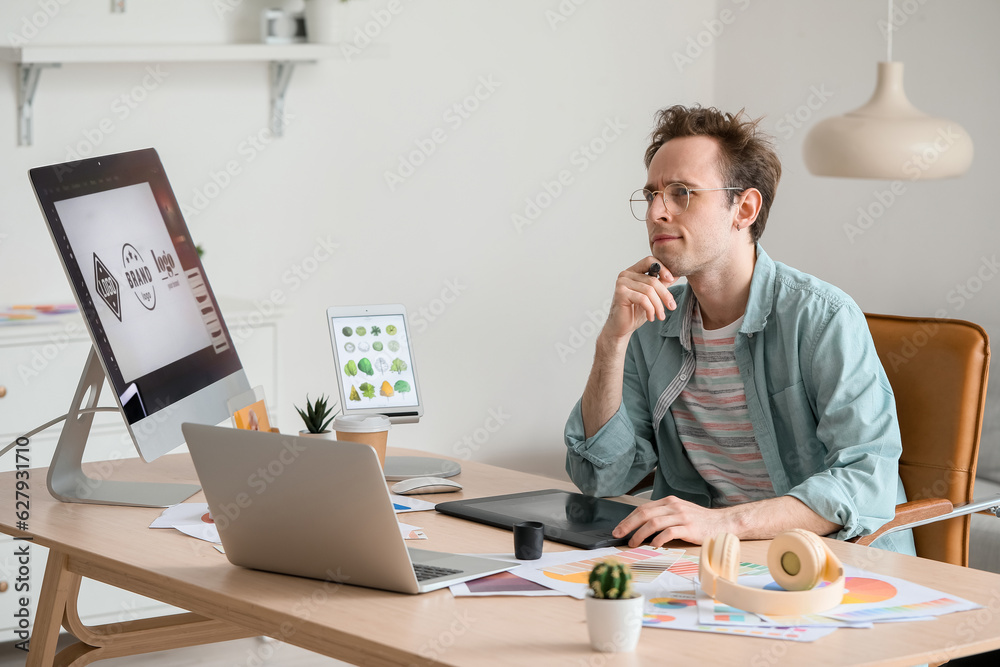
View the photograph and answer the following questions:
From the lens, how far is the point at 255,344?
128 inches

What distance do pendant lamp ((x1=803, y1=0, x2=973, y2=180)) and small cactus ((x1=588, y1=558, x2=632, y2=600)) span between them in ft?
4.62

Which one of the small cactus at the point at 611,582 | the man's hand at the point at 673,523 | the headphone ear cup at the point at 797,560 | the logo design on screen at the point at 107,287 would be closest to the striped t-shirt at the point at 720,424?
the man's hand at the point at 673,523

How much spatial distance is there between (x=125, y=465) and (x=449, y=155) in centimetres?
216

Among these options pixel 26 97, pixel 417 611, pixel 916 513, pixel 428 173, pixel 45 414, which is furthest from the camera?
pixel 428 173

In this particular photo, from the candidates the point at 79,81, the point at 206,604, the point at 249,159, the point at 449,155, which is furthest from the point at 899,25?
the point at 206,604

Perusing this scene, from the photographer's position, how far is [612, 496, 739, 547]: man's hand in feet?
5.17

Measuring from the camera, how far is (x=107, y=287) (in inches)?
68.7

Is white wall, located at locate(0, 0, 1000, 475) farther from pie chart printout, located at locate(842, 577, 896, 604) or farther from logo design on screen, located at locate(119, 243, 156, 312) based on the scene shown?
pie chart printout, located at locate(842, 577, 896, 604)

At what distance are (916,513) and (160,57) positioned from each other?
2.41 metres

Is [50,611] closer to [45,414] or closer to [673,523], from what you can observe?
[673,523]

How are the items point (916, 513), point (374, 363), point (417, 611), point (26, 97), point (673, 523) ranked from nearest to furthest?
point (417, 611), point (673, 523), point (916, 513), point (374, 363), point (26, 97)

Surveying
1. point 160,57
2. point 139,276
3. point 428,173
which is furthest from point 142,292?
point 428,173

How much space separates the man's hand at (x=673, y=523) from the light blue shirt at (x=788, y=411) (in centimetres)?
17

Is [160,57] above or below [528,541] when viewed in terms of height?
above
